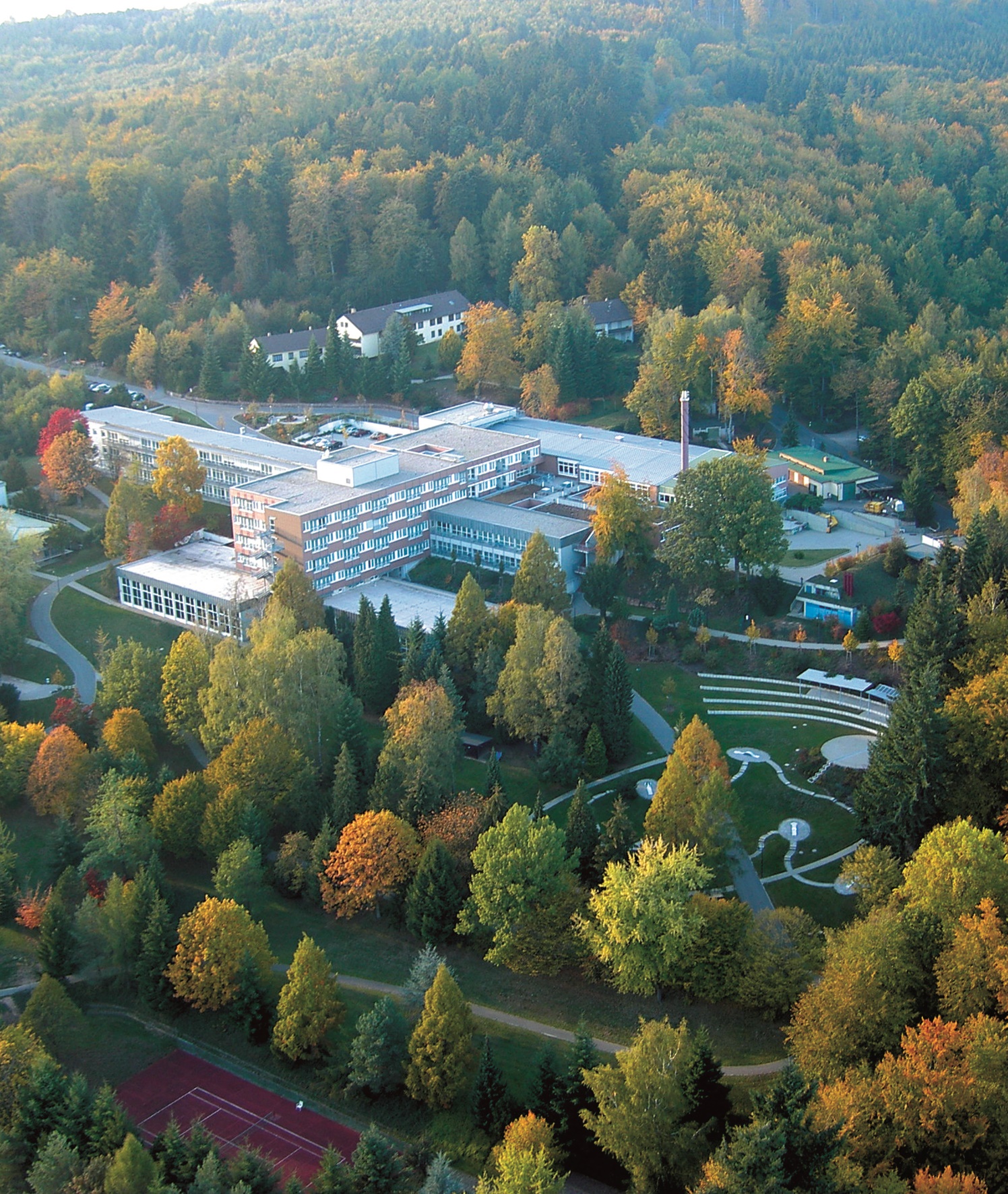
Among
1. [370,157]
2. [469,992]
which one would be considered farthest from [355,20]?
[469,992]

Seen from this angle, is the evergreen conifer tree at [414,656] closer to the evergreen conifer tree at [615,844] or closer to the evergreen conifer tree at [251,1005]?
the evergreen conifer tree at [615,844]

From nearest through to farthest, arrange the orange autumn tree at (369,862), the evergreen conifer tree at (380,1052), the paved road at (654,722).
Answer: the evergreen conifer tree at (380,1052)
the orange autumn tree at (369,862)
the paved road at (654,722)

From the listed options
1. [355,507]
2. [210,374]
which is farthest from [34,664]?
[210,374]

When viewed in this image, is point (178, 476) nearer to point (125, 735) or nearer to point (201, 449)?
point (201, 449)

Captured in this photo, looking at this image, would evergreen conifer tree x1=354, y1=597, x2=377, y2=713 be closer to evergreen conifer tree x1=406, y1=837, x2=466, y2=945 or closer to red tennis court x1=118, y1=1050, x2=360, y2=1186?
evergreen conifer tree x1=406, y1=837, x2=466, y2=945

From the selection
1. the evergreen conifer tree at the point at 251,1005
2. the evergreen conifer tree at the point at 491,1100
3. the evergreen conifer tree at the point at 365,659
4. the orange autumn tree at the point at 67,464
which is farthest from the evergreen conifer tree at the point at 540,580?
the orange autumn tree at the point at 67,464

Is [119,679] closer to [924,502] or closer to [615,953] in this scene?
[615,953]
